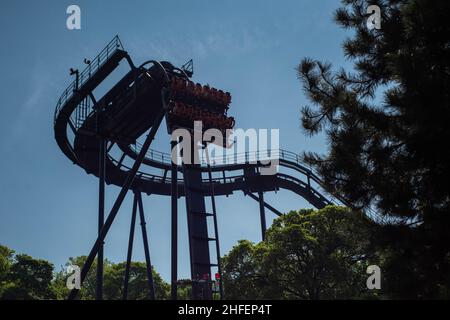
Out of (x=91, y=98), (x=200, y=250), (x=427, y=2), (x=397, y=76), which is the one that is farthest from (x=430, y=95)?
(x=91, y=98)

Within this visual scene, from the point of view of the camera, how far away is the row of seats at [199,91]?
92.5 feet

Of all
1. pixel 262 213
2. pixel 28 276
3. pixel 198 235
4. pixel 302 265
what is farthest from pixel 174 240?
pixel 28 276

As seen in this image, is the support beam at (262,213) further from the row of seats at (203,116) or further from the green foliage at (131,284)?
the green foliage at (131,284)

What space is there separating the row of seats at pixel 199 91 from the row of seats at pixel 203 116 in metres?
0.83

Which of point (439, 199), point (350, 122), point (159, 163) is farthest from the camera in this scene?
point (159, 163)

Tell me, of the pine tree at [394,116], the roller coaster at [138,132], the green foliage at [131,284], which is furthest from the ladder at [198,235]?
the green foliage at [131,284]

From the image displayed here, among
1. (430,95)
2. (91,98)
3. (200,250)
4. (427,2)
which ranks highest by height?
(91,98)

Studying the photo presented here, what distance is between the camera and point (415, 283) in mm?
9281

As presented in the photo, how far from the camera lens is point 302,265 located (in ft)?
97.1

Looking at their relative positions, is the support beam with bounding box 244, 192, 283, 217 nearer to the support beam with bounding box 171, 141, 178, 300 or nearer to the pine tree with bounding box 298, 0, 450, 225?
the support beam with bounding box 171, 141, 178, 300

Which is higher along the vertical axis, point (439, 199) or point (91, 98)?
point (91, 98)

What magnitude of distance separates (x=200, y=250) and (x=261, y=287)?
5515mm
